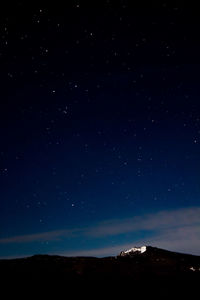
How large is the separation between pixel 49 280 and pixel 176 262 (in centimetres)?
686

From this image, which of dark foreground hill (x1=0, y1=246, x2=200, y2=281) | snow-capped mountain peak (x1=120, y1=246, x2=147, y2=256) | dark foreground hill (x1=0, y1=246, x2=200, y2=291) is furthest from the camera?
snow-capped mountain peak (x1=120, y1=246, x2=147, y2=256)

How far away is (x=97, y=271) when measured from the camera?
34.6ft

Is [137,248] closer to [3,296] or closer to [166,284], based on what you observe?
[166,284]

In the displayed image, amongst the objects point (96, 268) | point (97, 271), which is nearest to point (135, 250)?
point (96, 268)

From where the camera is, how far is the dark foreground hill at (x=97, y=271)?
363 inches

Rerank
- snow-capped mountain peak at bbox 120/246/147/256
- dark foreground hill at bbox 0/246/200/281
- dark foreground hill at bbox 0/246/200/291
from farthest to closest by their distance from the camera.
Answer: snow-capped mountain peak at bbox 120/246/147/256
dark foreground hill at bbox 0/246/200/281
dark foreground hill at bbox 0/246/200/291

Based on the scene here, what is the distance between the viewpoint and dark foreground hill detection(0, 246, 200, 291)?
9.23 meters

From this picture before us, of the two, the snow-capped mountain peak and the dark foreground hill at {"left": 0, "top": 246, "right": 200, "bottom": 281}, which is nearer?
the dark foreground hill at {"left": 0, "top": 246, "right": 200, "bottom": 281}

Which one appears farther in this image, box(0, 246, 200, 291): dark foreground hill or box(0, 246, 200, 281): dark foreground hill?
box(0, 246, 200, 281): dark foreground hill

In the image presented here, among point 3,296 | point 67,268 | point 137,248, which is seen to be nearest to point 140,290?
point 67,268


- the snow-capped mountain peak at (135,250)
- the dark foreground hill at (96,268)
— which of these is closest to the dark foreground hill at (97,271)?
the dark foreground hill at (96,268)

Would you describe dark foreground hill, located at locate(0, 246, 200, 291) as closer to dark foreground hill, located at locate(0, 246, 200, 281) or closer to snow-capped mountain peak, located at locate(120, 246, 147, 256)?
dark foreground hill, located at locate(0, 246, 200, 281)

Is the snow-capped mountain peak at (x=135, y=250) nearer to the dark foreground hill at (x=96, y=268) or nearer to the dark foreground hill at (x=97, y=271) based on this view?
the dark foreground hill at (x=96, y=268)

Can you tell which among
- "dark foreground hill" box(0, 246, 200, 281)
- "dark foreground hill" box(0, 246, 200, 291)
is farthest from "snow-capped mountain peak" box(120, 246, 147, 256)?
"dark foreground hill" box(0, 246, 200, 291)
